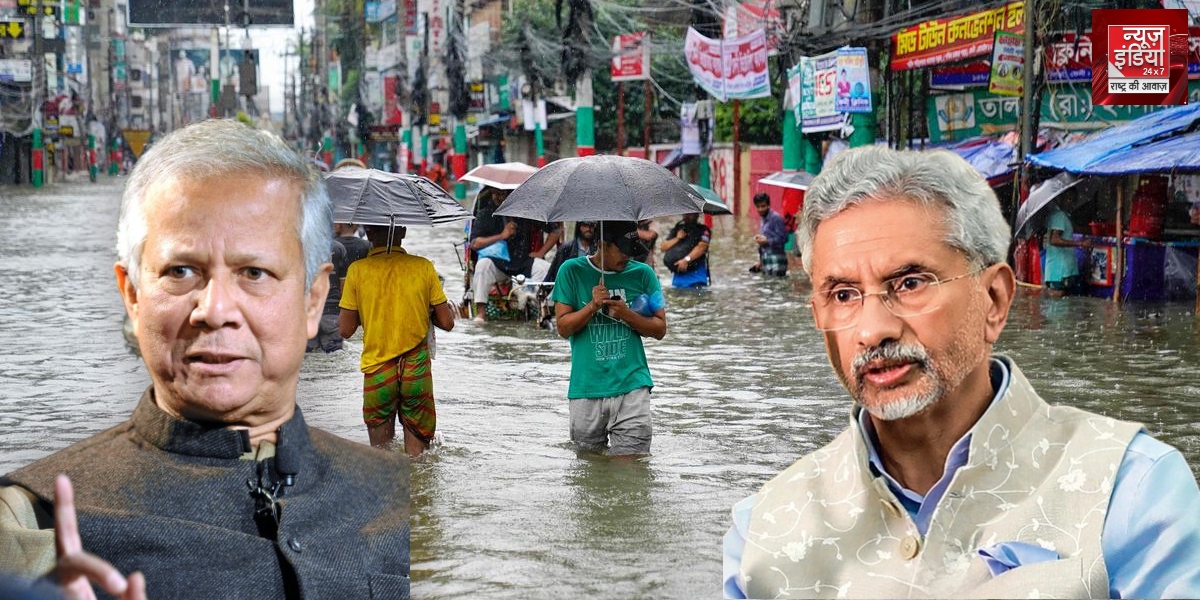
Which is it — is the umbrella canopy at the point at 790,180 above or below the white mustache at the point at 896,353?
above

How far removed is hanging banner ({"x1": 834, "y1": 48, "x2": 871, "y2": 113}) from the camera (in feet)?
78.9

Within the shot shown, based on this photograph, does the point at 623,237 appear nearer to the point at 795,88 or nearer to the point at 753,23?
the point at 795,88

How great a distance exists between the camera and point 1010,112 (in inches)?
1053

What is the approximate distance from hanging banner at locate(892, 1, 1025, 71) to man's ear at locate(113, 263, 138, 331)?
18.3 metres

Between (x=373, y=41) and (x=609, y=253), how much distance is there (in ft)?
285

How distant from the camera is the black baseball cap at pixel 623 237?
8.64 meters

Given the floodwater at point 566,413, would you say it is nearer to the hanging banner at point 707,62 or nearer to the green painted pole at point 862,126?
the green painted pole at point 862,126

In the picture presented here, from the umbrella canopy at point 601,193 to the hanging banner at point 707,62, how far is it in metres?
20.0

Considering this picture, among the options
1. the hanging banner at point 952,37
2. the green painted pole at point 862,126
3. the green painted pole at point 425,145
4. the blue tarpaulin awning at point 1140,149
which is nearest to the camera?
the blue tarpaulin awning at point 1140,149

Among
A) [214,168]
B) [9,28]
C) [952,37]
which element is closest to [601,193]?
[214,168]

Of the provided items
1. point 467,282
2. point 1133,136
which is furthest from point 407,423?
point 1133,136

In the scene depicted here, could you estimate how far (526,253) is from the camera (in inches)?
669

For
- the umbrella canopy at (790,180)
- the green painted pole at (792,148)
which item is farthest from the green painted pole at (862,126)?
the green painted pole at (792,148)

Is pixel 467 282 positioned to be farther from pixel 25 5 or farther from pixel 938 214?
pixel 25 5
